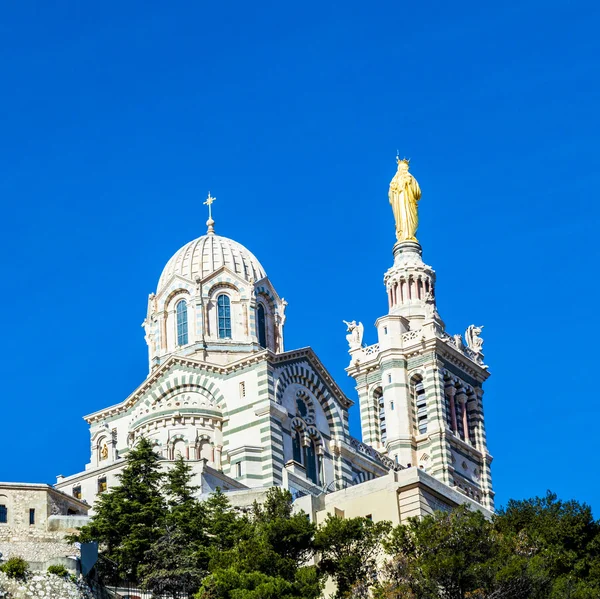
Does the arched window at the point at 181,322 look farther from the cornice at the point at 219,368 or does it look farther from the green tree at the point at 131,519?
the green tree at the point at 131,519

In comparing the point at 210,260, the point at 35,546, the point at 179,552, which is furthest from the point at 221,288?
the point at 179,552

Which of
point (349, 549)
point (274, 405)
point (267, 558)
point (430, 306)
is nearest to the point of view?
point (267, 558)

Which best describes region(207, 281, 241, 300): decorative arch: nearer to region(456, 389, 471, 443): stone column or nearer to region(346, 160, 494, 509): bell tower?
region(346, 160, 494, 509): bell tower

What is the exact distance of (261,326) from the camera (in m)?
77.6

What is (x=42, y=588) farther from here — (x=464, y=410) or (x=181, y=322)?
(x=464, y=410)

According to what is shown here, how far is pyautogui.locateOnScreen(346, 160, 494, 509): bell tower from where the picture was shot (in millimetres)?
88081

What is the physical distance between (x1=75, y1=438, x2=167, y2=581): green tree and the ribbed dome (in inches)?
718

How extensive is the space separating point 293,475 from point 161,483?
A: 23.6 ft

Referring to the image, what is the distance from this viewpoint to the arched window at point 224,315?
76.4 meters

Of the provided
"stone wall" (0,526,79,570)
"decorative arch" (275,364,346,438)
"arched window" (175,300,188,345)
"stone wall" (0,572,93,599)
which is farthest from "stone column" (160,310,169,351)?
"stone wall" (0,572,93,599)

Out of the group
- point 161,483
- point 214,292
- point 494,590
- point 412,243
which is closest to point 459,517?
point 494,590

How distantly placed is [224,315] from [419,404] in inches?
688

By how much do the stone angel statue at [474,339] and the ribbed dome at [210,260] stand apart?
1931 cm

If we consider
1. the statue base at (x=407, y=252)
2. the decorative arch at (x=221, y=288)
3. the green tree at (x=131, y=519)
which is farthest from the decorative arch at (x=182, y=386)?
the statue base at (x=407, y=252)
